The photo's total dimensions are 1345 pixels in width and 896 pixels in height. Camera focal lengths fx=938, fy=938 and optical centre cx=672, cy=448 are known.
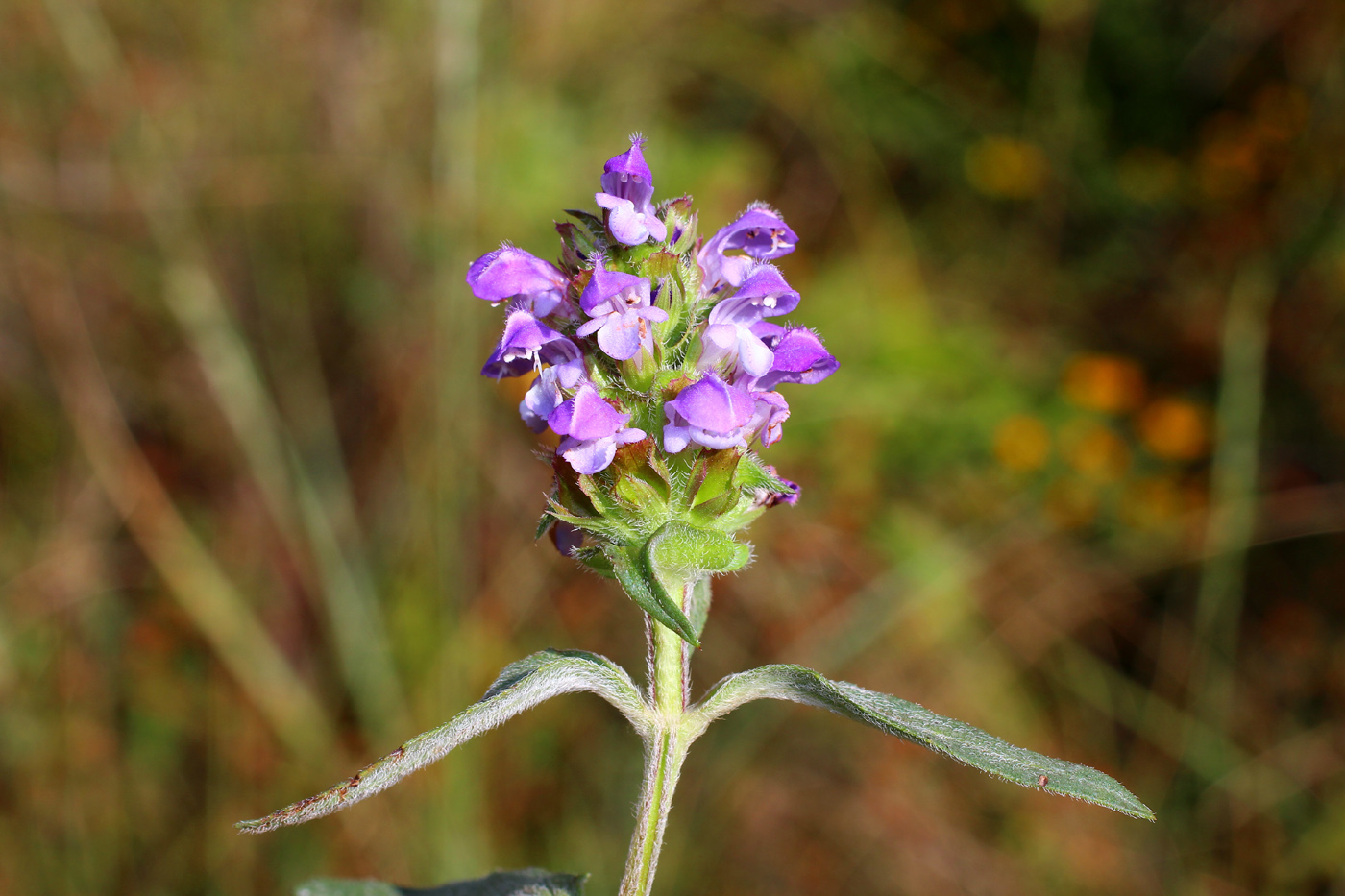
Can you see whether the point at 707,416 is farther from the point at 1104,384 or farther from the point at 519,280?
the point at 1104,384

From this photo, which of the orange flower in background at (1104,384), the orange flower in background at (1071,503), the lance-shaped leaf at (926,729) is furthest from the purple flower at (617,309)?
the orange flower in background at (1104,384)

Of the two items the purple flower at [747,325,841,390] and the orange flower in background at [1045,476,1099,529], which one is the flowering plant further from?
the orange flower in background at [1045,476,1099,529]

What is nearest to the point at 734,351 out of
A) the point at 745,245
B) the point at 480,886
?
the point at 745,245

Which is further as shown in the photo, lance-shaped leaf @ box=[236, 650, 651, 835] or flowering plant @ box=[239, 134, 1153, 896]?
flowering plant @ box=[239, 134, 1153, 896]

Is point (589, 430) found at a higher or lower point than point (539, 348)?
lower

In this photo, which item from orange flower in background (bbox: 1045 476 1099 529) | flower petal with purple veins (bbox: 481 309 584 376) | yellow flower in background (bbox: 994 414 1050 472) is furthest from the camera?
yellow flower in background (bbox: 994 414 1050 472)

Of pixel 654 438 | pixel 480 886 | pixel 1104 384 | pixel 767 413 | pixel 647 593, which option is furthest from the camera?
Result: pixel 1104 384

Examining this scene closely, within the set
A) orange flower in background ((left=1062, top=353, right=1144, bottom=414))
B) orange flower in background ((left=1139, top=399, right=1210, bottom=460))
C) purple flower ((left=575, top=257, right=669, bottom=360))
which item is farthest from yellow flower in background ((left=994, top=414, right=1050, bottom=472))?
purple flower ((left=575, top=257, right=669, bottom=360))
